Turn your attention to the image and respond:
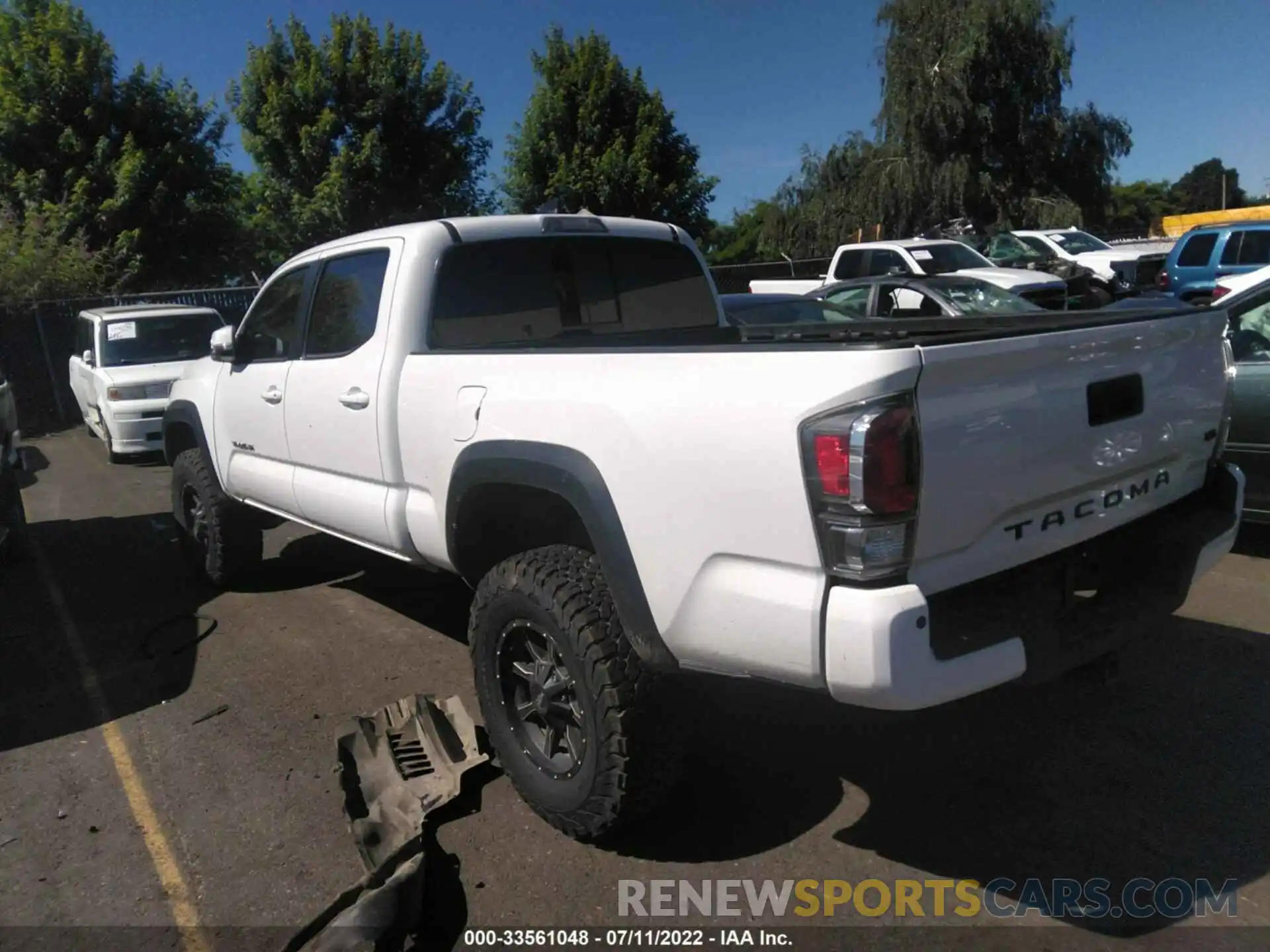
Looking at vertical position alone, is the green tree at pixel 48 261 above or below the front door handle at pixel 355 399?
above

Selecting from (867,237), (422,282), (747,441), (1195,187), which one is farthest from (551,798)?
(1195,187)

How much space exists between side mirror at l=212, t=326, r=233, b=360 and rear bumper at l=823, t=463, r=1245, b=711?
388 centimetres

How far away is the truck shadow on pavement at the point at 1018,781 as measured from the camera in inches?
118

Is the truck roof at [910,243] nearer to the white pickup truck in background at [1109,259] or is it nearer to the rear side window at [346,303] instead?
the white pickup truck in background at [1109,259]

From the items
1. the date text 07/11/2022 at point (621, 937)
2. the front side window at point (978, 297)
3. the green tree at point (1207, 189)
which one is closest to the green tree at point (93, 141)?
the front side window at point (978, 297)

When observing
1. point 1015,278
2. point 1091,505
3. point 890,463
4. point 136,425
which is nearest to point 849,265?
point 1015,278

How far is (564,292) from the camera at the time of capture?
437 cm

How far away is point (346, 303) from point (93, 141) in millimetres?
22088

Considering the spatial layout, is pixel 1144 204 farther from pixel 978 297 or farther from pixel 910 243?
pixel 978 297

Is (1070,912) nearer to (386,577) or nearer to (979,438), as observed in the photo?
(979,438)

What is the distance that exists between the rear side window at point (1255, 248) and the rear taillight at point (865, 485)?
1440 centimetres

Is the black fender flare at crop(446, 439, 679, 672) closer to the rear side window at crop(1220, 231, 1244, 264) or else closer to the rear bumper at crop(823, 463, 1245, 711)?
the rear bumper at crop(823, 463, 1245, 711)

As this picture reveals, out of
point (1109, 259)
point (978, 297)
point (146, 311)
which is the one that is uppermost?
point (146, 311)

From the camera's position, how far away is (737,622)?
255 centimetres
